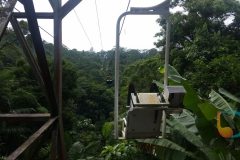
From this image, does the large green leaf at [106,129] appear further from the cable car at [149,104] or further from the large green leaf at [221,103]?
the cable car at [149,104]

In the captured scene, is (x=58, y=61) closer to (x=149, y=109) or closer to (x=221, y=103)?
(x=149, y=109)

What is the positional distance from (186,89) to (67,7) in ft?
7.15

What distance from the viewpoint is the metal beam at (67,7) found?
2.80 meters

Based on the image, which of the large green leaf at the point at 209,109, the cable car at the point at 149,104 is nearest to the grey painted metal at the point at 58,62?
the cable car at the point at 149,104

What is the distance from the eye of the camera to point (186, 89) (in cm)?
395

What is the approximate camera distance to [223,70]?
259 inches

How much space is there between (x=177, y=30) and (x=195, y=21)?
0.88 m

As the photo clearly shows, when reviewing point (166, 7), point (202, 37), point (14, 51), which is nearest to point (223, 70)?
point (202, 37)

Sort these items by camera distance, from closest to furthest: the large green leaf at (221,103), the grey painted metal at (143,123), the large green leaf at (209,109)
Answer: the grey painted metal at (143,123) < the large green leaf at (209,109) < the large green leaf at (221,103)

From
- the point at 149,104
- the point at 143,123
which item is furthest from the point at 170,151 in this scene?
the point at 149,104

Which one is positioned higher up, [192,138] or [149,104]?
[149,104]

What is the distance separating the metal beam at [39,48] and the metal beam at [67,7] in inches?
32.1

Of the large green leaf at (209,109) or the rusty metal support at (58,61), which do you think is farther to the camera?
the large green leaf at (209,109)

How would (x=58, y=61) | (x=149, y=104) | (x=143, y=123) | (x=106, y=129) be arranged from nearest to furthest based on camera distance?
(x=149, y=104)
(x=143, y=123)
(x=58, y=61)
(x=106, y=129)
